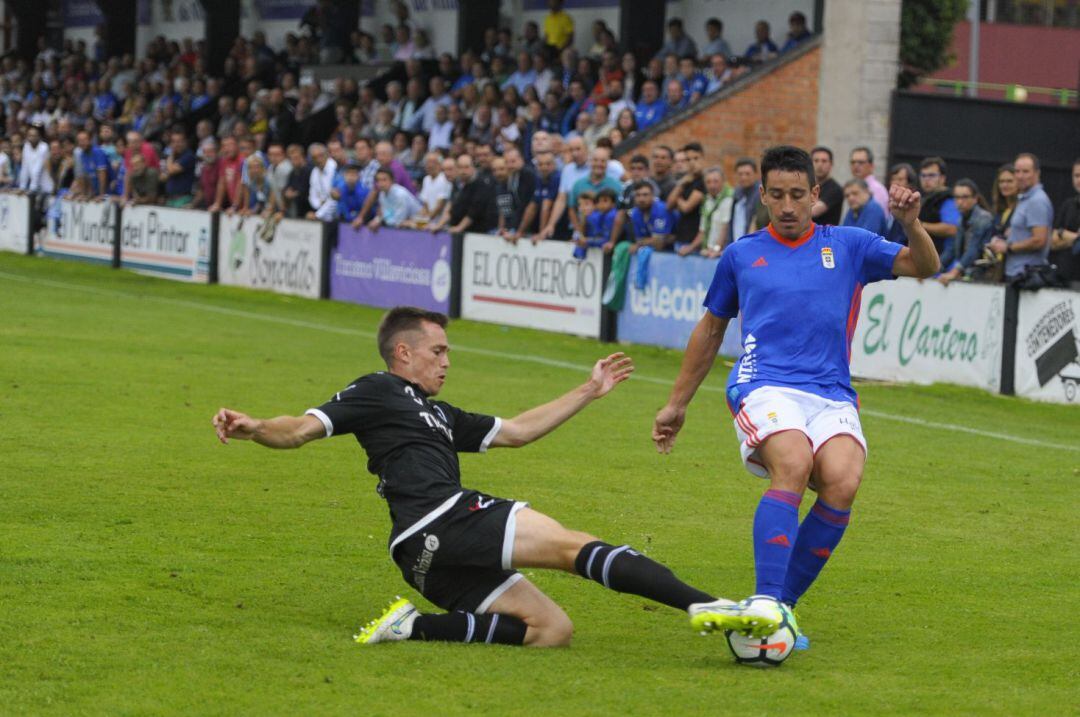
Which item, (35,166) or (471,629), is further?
(35,166)

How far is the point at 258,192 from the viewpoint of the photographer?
89.1ft

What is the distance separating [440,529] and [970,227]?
11.3 meters

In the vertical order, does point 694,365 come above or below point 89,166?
below

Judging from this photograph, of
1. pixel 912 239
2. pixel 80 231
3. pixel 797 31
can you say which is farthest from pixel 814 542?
pixel 80 231

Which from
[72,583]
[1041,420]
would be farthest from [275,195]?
[72,583]

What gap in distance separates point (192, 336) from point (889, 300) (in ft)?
26.3

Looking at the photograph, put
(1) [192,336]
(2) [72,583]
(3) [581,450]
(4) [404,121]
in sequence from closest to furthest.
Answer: (2) [72,583] → (3) [581,450] → (1) [192,336] → (4) [404,121]

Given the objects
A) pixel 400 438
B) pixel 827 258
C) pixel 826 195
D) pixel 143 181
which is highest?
pixel 143 181

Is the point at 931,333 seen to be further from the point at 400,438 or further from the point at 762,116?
the point at 400,438

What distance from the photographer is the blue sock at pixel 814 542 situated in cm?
649

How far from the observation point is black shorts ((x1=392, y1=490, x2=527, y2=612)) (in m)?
6.22

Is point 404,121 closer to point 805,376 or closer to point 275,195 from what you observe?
point 275,195

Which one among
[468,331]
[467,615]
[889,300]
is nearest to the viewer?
[467,615]

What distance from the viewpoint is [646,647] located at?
6.44 meters
